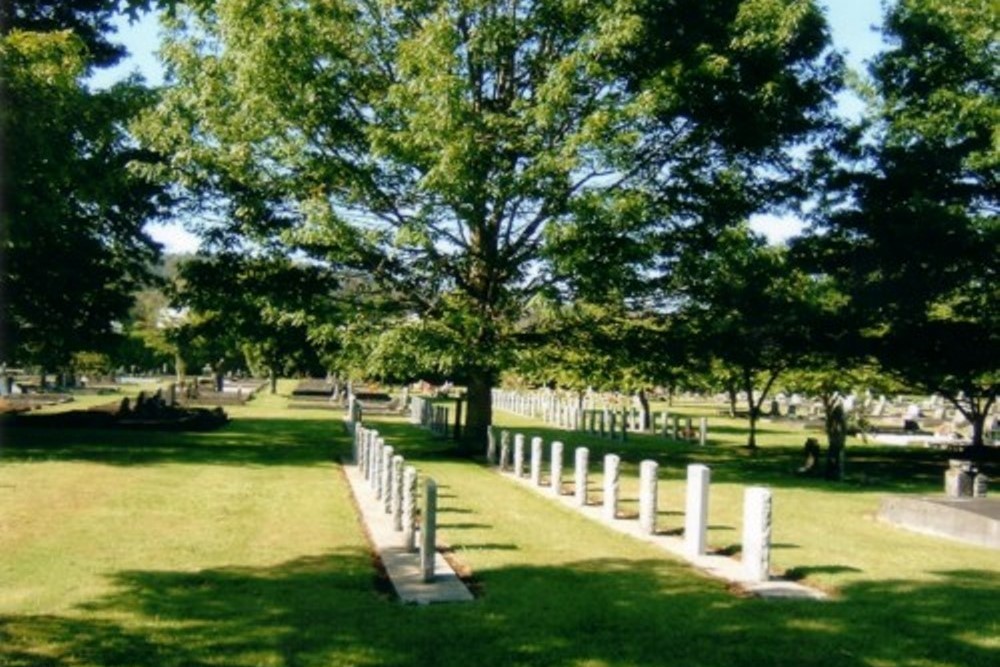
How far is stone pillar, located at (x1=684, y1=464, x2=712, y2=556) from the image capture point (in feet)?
37.2

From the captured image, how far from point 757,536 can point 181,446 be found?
59.3 ft

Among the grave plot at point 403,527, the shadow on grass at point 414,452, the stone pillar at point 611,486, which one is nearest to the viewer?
the grave plot at point 403,527

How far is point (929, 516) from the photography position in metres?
13.8

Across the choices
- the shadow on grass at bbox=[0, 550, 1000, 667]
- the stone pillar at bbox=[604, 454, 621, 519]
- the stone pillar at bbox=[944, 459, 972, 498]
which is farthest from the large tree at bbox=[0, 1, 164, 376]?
the stone pillar at bbox=[944, 459, 972, 498]

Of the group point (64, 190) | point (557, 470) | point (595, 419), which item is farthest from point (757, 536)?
point (595, 419)

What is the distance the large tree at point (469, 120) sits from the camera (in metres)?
20.6

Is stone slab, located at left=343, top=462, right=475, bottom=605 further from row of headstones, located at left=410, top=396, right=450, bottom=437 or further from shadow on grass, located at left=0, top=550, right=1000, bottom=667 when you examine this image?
row of headstones, located at left=410, top=396, right=450, bottom=437

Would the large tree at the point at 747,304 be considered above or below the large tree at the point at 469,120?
below

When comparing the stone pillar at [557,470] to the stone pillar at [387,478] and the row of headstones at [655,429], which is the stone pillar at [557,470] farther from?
the row of headstones at [655,429]

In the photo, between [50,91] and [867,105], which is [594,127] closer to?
[50,91]

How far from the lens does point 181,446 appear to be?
2459cm

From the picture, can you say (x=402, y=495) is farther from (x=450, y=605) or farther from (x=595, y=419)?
(x=595, y=419)

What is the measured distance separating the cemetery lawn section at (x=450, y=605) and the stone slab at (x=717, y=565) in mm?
252

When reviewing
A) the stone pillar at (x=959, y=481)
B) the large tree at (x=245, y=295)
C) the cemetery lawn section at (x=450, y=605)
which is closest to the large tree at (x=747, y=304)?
the cemetery lawn section at (x=450, y=605)
